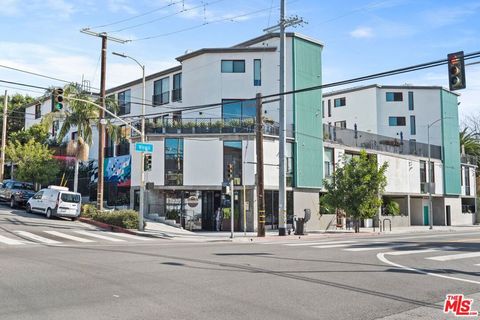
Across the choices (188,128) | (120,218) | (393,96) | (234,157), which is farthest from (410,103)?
(120,218)

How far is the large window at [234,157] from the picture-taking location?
33.4 metres

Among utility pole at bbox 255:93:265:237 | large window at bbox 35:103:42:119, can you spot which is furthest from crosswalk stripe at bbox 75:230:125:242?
large window at bbox 35:103:42:119

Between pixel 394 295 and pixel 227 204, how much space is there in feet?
78.6

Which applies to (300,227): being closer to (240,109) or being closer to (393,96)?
(240,109)

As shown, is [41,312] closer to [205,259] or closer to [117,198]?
[205,259]

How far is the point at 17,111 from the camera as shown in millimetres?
61719

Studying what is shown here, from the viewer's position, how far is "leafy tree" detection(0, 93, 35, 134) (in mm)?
61556

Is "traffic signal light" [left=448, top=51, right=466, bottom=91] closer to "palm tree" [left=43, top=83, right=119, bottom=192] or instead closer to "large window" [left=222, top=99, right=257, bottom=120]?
"large window" [left=222, top=99, right=257, bottom=120]

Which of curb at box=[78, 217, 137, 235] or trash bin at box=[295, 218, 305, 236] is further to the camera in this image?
trash bin at box=[295, 218, 305, 236]

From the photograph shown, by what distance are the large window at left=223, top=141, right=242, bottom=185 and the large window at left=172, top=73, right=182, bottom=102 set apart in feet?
30.2

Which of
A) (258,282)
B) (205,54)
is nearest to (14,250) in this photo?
(258,282)

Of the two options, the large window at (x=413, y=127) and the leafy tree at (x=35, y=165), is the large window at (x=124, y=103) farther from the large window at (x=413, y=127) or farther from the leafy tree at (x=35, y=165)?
the large window at (x=413, y=127)

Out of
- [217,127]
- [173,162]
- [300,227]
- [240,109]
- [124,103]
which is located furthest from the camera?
[124,103]

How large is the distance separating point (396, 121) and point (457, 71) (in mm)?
45762
